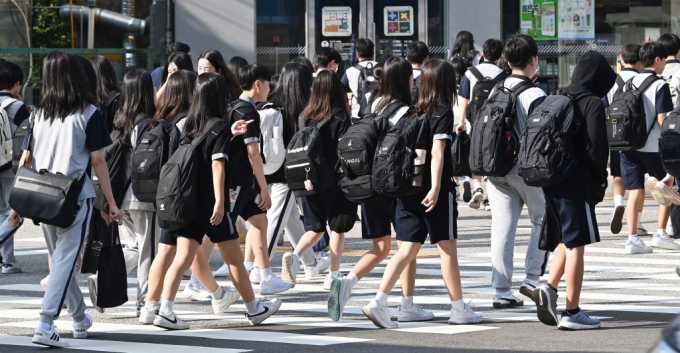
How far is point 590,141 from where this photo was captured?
794cm

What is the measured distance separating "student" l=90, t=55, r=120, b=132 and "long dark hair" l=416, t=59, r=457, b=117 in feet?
8.00

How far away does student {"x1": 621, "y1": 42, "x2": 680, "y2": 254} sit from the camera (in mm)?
12414

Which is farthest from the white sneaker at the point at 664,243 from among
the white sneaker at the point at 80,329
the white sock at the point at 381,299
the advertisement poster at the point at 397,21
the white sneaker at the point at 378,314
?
the advertisement poster at the point at 397,21

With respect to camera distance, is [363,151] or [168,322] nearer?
[168,322]

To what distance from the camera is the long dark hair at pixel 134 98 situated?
8.88 m

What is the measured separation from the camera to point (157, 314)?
27.4 feet

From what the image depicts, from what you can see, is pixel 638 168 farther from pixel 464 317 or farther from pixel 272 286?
pixel 464 317

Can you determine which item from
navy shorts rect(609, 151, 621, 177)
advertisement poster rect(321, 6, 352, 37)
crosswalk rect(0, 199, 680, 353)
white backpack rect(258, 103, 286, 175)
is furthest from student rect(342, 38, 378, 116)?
advertisement poster rect(321, 6, 352, 37)

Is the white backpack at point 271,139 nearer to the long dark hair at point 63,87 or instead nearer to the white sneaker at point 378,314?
the white sneaker at point 378,314

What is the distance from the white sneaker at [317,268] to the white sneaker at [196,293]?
1.40 m

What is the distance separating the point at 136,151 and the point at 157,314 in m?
1.14

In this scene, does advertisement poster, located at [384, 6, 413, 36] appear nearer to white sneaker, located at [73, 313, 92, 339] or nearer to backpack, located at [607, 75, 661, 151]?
backpack, located at [607, 75, 661, 151]

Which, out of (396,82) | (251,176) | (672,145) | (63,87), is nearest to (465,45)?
(672,145)

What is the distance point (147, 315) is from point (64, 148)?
1.42 metres
